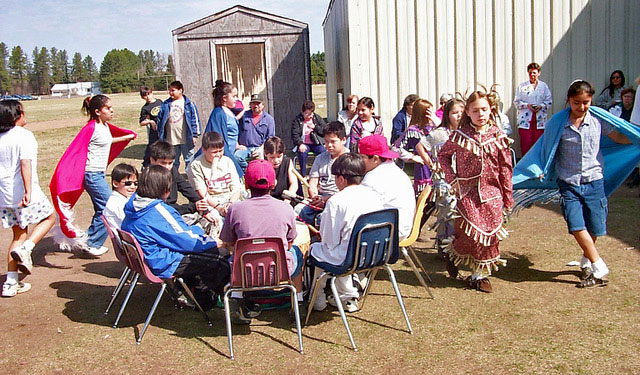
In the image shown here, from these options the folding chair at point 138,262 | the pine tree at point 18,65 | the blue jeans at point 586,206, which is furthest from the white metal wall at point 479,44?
the pine tree at point 18,65

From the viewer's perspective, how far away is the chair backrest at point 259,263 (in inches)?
157

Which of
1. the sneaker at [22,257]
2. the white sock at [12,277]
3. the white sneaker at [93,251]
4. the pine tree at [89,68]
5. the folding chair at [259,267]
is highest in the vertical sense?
the pine tree at [89,68]

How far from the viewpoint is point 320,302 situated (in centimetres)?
485

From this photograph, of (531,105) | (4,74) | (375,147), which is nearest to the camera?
(375,147)

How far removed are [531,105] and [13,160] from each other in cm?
822

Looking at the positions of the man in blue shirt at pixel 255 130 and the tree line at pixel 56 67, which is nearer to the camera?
the man in blue shirt at pixel 255 130

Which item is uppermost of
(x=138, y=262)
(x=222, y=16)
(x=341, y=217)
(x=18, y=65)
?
(x=18, y=65)

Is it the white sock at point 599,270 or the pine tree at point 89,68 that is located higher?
the pine tree at point 89,68

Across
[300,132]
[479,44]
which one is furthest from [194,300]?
[479,44]

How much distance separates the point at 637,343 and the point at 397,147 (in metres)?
3.42

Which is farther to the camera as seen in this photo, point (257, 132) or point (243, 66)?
point (243, 66)

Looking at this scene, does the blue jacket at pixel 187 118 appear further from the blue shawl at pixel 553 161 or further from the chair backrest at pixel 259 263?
the chair backrest at pixel 259 263

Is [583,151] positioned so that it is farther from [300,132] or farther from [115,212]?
[300,132]

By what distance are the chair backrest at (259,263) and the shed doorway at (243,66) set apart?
1100 cm
